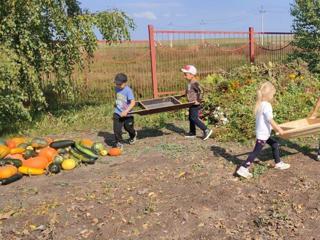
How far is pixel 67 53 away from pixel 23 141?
9.47 ft

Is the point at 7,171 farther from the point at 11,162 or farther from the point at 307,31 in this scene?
the point at 307,31

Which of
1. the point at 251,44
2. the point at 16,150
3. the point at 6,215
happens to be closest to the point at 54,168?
the point at 16,150

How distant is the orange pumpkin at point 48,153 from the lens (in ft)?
22.0

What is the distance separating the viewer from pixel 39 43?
920cm

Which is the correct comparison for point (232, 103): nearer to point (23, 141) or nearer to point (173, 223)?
point (23, 141)

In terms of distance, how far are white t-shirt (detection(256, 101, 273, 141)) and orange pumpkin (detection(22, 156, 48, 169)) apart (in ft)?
10.1

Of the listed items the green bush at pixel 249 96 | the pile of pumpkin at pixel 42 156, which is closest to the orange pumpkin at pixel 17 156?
the pile of pumpkin at pixel 42 156

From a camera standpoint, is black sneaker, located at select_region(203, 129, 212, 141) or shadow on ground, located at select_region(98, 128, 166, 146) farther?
shadow on ground, located at select_region(98, 128, 166, 146)

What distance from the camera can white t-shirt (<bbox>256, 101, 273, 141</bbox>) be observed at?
19.0 feet

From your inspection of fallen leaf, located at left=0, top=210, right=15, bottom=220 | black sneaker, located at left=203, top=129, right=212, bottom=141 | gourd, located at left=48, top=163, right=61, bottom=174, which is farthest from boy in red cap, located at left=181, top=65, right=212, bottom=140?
fallen leaf, located at left=0, top=210, right=15, bottom=220

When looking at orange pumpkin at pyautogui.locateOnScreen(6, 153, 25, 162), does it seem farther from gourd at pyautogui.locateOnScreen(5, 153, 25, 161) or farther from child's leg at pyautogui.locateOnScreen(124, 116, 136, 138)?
child's leg at pyautogui.locateOnScreen(124, 116, 136, 138)

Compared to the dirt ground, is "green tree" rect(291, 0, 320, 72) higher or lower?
higher

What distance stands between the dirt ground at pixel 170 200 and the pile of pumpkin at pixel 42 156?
14 centimetres

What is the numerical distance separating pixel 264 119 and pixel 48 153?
321 cm
